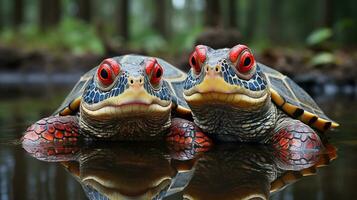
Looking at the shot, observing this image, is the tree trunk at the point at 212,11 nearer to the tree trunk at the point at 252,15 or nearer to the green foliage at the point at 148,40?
the green foliage at the point at 148,40

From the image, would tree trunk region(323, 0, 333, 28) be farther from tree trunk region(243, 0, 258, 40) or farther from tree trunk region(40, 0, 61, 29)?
tree trunk region(243, 0, 258, 40)

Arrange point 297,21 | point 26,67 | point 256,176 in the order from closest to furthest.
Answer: point 256,176 → point 26,67 → point 297,21

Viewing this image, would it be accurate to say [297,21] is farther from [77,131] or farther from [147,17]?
[77,131]

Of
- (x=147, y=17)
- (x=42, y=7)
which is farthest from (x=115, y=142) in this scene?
(x=147, y=17)

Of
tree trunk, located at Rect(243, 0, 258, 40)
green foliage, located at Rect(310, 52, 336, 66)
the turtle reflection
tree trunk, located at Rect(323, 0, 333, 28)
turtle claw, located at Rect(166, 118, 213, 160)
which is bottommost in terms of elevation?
tree trunk, located at Rect(243, 0, 258, 40)

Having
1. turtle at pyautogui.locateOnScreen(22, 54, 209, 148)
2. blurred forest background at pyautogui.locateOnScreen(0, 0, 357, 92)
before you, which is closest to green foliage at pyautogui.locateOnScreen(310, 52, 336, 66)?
blurred forest background at pyautogui.locateOnScreen(0, 0, 357, 92)

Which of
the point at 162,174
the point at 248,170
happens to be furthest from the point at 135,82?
the point at 248,170

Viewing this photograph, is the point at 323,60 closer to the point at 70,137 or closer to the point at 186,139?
the point at 186,139
